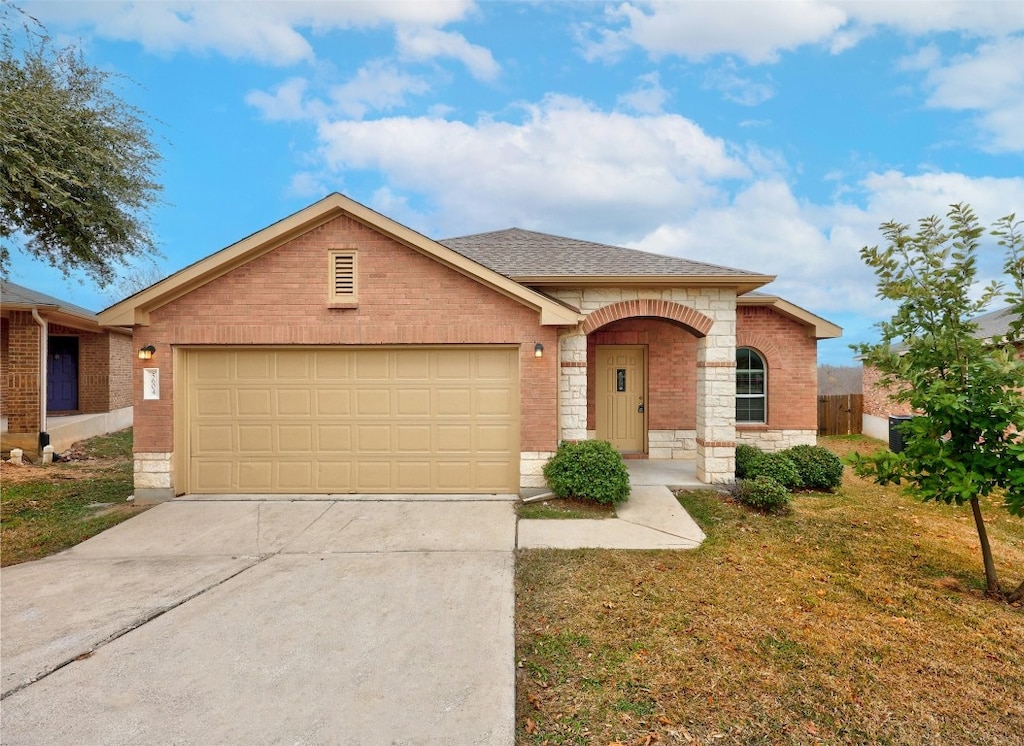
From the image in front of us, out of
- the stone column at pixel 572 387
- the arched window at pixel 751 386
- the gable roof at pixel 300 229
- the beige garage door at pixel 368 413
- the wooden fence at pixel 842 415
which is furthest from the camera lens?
the wooden fence at pixel 842 415

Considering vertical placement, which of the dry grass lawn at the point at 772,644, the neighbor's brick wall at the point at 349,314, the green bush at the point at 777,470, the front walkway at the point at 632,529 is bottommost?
the dry grass lawn at the point at 772,644

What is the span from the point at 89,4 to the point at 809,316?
1634 centimetres

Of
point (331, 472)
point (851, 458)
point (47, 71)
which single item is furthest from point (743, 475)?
point (47, 71)

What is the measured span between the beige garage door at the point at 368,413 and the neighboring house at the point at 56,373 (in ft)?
10.1

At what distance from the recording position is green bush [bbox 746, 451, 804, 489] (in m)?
8.56

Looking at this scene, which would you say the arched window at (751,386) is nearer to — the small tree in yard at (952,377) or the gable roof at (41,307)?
the small tree in yard at (952,377)

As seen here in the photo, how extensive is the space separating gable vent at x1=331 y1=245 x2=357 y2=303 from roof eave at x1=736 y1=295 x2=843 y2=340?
811 centimetres

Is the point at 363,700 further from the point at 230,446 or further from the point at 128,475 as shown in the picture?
the point at 128,475

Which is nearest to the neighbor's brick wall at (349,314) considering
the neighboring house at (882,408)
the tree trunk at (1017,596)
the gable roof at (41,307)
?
the gable roof at (41,307)

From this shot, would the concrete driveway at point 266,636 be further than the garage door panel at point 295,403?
No

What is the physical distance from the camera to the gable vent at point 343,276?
792cm

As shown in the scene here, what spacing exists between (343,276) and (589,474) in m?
4.99

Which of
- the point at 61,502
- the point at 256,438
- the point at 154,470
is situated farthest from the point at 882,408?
the point at 61,502

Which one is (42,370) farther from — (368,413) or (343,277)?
(368,413)
